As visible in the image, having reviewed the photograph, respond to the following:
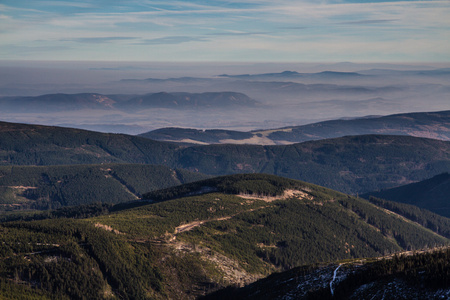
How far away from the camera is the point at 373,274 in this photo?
12769cm

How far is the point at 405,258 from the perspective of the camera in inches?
5335

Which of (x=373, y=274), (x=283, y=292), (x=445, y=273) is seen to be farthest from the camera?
(x=283, y=292)

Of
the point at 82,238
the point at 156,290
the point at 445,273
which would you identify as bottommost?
the point at 156,290

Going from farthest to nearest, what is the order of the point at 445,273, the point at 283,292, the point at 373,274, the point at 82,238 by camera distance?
the point at 82,238, the point at 283,292, the point at 373,274, the point at 445,273

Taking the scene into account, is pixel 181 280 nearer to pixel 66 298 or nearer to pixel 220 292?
pixel 220 292

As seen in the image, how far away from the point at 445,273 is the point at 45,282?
103m

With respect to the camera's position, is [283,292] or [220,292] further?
[220,292]

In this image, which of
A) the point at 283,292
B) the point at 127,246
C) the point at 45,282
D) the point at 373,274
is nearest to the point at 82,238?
the point at 127,246

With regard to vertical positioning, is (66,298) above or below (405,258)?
below

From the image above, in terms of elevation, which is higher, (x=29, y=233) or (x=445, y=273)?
(x=445, y=273)

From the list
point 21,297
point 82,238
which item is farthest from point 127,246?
point 21,297

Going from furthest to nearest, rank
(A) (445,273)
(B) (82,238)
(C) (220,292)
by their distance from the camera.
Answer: (B) (82,238) < (C) (220,292) < (A) (445,273)

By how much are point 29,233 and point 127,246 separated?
1211 inches

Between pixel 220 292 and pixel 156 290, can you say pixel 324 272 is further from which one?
pixel 156 290
